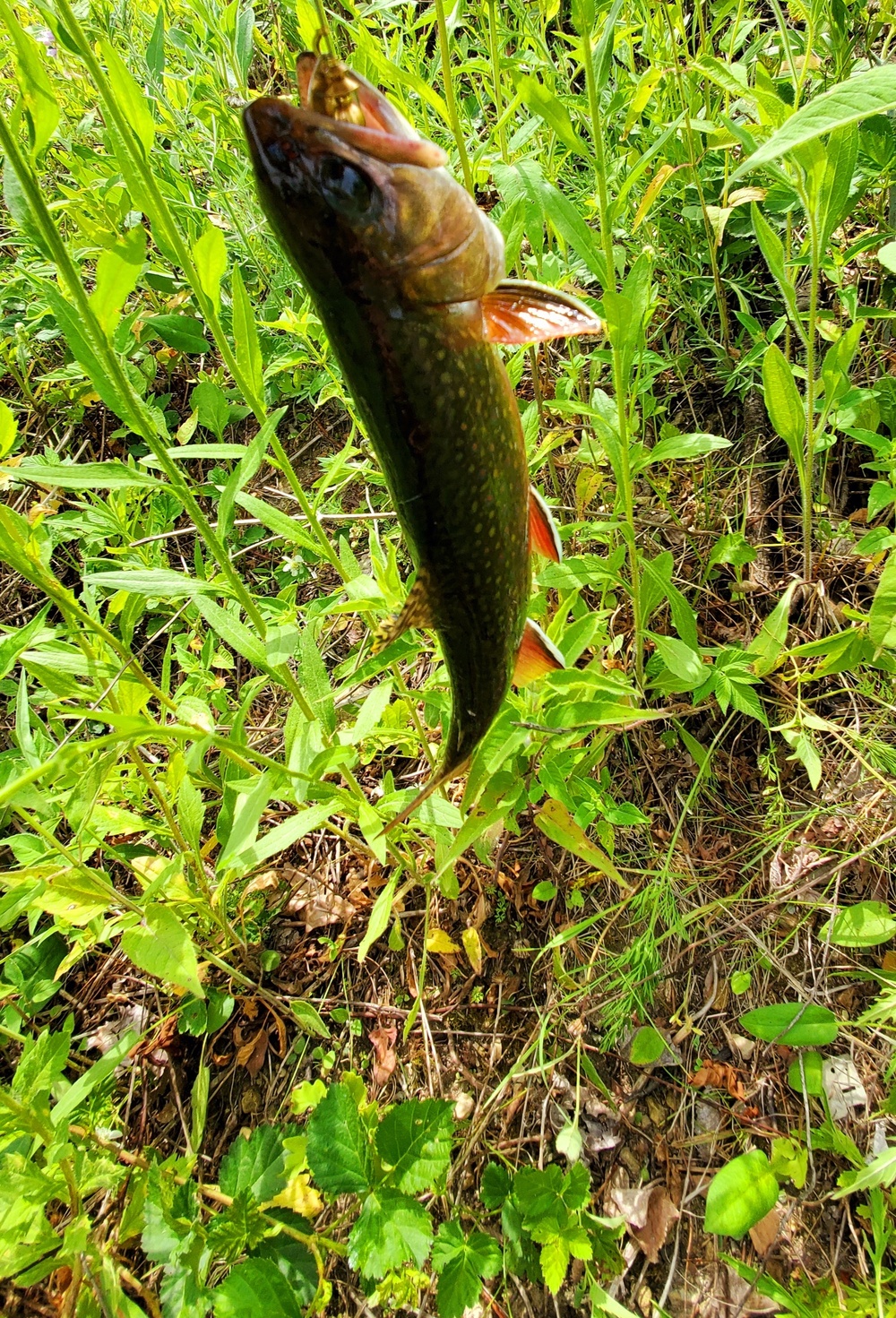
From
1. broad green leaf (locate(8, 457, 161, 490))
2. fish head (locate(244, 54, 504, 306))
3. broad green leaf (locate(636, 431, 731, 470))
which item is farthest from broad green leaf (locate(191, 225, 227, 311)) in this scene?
broad green leaf (locate(636, 431, 731, 470))

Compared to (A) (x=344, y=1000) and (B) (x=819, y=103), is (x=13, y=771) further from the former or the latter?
(B) (x=819, y=103)

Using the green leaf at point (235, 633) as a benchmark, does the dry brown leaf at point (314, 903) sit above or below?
below

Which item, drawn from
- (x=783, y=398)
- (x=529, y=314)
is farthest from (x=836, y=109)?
(x=783, y=398)

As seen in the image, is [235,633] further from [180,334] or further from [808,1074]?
[180,334]

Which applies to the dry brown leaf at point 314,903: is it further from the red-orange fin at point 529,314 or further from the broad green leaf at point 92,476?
the red-orange fin at point 529,314

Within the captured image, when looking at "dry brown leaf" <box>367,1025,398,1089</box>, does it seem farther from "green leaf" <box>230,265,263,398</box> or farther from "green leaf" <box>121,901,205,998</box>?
"green leaf" <box>230,265,263,398</box>

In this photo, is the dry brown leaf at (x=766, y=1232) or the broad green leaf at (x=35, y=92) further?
the dry brown leaf at (x=766, y=1232)

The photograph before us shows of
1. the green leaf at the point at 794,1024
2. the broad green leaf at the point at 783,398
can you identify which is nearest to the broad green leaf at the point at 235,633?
the broad green leaf at the point at 783,398
